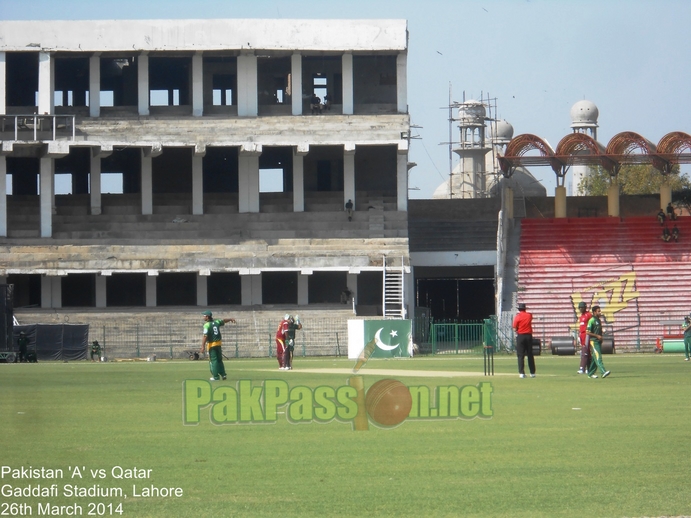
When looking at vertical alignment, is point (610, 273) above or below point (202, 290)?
above

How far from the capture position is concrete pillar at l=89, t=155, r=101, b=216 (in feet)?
171

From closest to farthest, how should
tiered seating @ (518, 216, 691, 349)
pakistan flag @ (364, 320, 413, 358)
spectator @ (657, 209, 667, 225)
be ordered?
pakistan flag @ (364, 320, 413, 358), tiered seating @ (518, 216, 691, 349), spectator @ (657, 209, 667, 225)

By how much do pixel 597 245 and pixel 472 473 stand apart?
42720 millimetres

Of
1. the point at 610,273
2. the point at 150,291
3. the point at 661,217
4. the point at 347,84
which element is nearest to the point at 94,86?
the point at 150,291

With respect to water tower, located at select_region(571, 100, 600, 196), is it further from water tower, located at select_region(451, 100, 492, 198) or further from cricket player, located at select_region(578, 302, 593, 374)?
cricket player, located at select_region(578, 302, 593, 374)

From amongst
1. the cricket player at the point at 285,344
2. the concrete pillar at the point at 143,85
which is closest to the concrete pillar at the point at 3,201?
the concrete pillar at the point at 143,85

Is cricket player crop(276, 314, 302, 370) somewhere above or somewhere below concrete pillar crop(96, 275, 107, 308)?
below

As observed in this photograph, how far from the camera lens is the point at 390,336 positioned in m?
40.7

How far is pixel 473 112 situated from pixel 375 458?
68738 mm

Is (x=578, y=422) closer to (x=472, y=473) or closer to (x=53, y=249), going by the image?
(x=472, y=473)

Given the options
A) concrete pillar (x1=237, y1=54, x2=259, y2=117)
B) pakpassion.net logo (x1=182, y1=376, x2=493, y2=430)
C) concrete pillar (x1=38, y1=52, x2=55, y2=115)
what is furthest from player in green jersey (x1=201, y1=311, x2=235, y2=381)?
concrete pillar (x1=38, y1=52, x2=55, y2=115)

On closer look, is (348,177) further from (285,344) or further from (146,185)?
(285,344)

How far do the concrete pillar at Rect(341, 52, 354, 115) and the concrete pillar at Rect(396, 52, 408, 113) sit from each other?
7.74 ft

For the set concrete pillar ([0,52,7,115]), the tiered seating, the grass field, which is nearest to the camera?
the grass field
